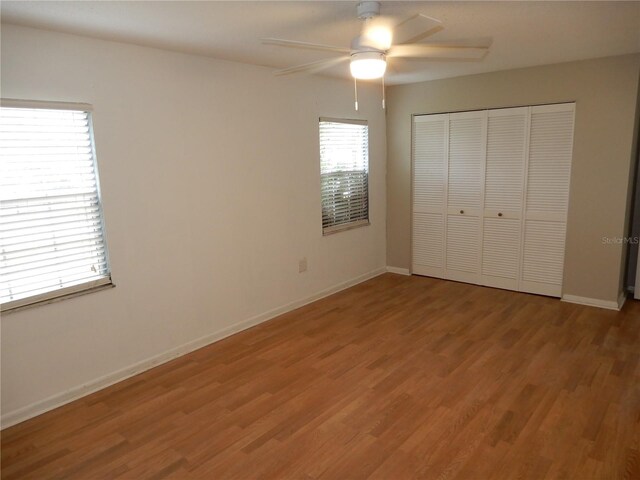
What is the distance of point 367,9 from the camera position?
2.38 metres

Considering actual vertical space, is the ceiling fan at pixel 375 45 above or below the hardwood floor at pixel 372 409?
above

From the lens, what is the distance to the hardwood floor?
2.34 metres

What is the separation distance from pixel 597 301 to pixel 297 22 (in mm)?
3912

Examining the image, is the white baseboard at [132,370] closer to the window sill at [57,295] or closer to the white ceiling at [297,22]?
the window sill at [57,295]

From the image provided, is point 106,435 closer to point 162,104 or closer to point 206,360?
point 206,360

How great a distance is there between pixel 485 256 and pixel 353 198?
1.67 metres

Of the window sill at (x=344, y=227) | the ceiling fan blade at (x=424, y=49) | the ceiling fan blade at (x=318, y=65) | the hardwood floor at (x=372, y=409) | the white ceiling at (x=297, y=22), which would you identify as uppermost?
the white ceiling at (x=297, y=22)

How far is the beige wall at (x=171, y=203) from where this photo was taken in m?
2.81

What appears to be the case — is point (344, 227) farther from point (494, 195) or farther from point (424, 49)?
point (424, 49)

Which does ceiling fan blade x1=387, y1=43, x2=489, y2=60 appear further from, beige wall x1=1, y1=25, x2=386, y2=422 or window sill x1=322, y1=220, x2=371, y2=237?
window sill x1=322, y1=220, x2=371, y2=237

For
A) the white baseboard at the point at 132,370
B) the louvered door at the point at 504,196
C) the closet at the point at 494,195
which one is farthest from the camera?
the louvered door at the point at 504,196

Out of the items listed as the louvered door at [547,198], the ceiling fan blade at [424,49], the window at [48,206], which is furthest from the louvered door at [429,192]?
the window at [48,206]

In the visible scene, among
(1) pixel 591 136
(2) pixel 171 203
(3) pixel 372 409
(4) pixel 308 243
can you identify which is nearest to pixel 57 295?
(2) pixel 171 203

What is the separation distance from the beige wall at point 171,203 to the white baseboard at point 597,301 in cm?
265
